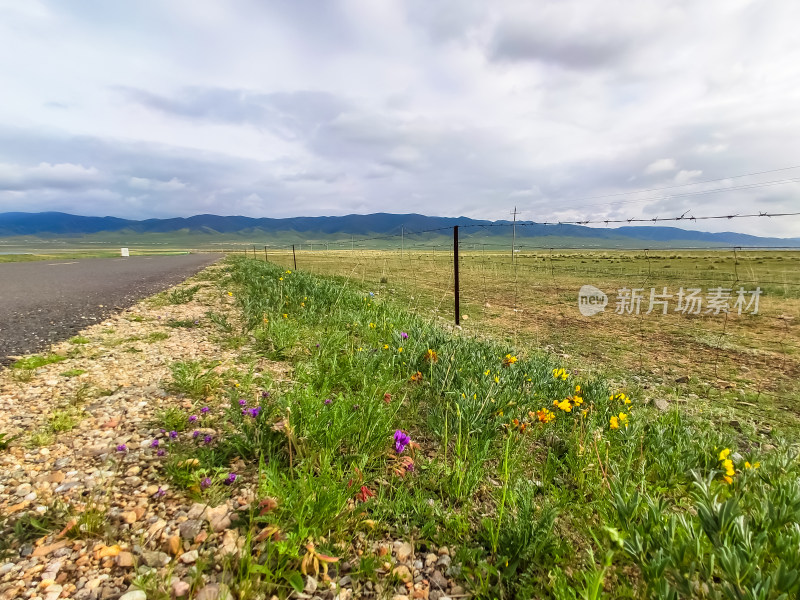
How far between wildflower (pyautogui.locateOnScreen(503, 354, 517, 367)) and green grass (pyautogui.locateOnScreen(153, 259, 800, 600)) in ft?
0.23

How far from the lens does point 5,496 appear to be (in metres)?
2.20

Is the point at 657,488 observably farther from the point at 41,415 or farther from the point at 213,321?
the point at 213,321

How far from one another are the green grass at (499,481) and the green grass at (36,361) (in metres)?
1.76

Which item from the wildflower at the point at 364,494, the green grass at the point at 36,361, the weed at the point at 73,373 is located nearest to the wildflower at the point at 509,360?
the wildflower at the point at 364,494

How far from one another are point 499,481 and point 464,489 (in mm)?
387

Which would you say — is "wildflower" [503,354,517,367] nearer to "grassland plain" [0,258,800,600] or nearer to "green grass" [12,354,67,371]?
"grassland plain" [0,258,800,600]

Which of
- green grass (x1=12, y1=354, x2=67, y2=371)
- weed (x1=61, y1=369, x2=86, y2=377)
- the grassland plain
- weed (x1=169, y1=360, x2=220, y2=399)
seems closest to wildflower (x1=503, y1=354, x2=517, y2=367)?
the grassland plain

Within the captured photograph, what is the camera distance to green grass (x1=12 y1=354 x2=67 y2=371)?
412 cm

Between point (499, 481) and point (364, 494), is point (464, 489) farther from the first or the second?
point (364, 494)

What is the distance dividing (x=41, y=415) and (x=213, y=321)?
3410 millimetres

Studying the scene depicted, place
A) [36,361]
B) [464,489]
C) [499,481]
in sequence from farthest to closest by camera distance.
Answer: [36,361] < [499,481] < [464,489]

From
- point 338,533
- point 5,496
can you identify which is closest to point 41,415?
point 5,496

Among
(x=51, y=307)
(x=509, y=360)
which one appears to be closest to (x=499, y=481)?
(x=509, y=360)

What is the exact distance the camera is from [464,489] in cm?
244
